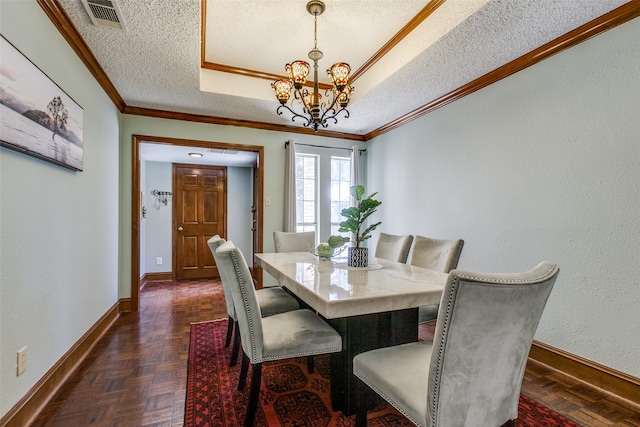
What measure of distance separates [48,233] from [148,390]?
1.11 metres

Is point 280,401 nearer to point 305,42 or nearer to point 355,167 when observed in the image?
point 305,42

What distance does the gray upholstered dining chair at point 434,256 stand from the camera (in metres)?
2.11

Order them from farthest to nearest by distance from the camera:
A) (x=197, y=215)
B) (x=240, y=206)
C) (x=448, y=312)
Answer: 1. (x=240, y=206)
2. (x=197, y=215)
3. (x=448, y=312)

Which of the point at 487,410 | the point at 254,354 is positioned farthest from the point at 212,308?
the point at 487,410

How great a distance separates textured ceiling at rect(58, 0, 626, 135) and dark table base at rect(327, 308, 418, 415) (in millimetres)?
1962

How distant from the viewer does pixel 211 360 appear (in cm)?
226

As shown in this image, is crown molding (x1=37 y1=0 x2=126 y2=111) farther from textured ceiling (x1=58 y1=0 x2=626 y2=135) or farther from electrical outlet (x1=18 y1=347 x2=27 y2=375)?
electrical outlet (x1=18 y1=347 x2=27 y2=375)

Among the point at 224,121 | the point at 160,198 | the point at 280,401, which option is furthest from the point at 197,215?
the point at 280,401

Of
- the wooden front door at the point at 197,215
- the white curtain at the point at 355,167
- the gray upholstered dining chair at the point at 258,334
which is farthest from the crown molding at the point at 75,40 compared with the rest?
the white curtain at the point at 355,167

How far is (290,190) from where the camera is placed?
409 centimetres

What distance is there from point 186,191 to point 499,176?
15.9ft

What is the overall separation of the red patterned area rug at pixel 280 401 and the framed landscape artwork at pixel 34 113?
5.24 feet

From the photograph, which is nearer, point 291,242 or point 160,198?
A: point 291,242

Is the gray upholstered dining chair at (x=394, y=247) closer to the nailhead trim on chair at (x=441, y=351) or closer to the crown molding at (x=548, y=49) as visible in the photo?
the crown molding at (x=548, y=49)
